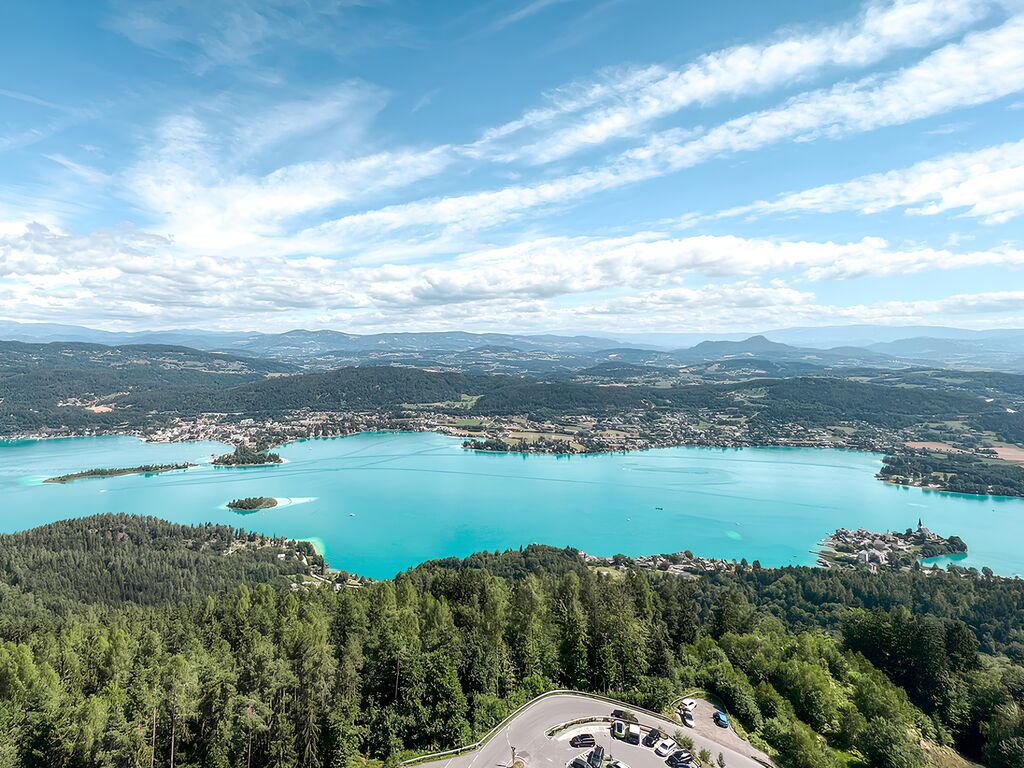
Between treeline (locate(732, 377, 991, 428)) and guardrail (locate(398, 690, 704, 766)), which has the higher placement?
guardrail (locate(398, 690, 704, 766))

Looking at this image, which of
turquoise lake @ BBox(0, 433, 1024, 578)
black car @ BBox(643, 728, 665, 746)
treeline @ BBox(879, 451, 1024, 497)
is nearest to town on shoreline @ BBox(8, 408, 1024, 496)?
treeline @ BBox(879, 451, 1024, 497)

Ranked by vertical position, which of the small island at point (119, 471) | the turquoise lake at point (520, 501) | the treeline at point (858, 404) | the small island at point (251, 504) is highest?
the treeline at point (858, 404)

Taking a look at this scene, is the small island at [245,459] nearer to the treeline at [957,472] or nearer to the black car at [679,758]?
the black car at [679,758]

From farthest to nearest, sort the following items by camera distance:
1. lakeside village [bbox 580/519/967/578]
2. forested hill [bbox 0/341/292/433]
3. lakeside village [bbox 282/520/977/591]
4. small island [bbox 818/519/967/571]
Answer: forested hill [bbox 0/341/292/433] < small island [bbox 818/519/967/571] < lakeside village [bbox 580/519/967/578] < lakeside village [bbox 282/520/977/591]

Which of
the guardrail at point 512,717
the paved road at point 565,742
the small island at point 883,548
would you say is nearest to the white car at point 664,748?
the paved road at point 565,742

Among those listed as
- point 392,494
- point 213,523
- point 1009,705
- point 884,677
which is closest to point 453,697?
point 884,677

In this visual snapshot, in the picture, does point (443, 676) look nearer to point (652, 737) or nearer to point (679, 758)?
point (652, 737)

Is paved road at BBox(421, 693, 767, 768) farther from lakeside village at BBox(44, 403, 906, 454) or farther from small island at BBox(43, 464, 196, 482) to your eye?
lakeside village at BBox(44, 403, 906, 454)
